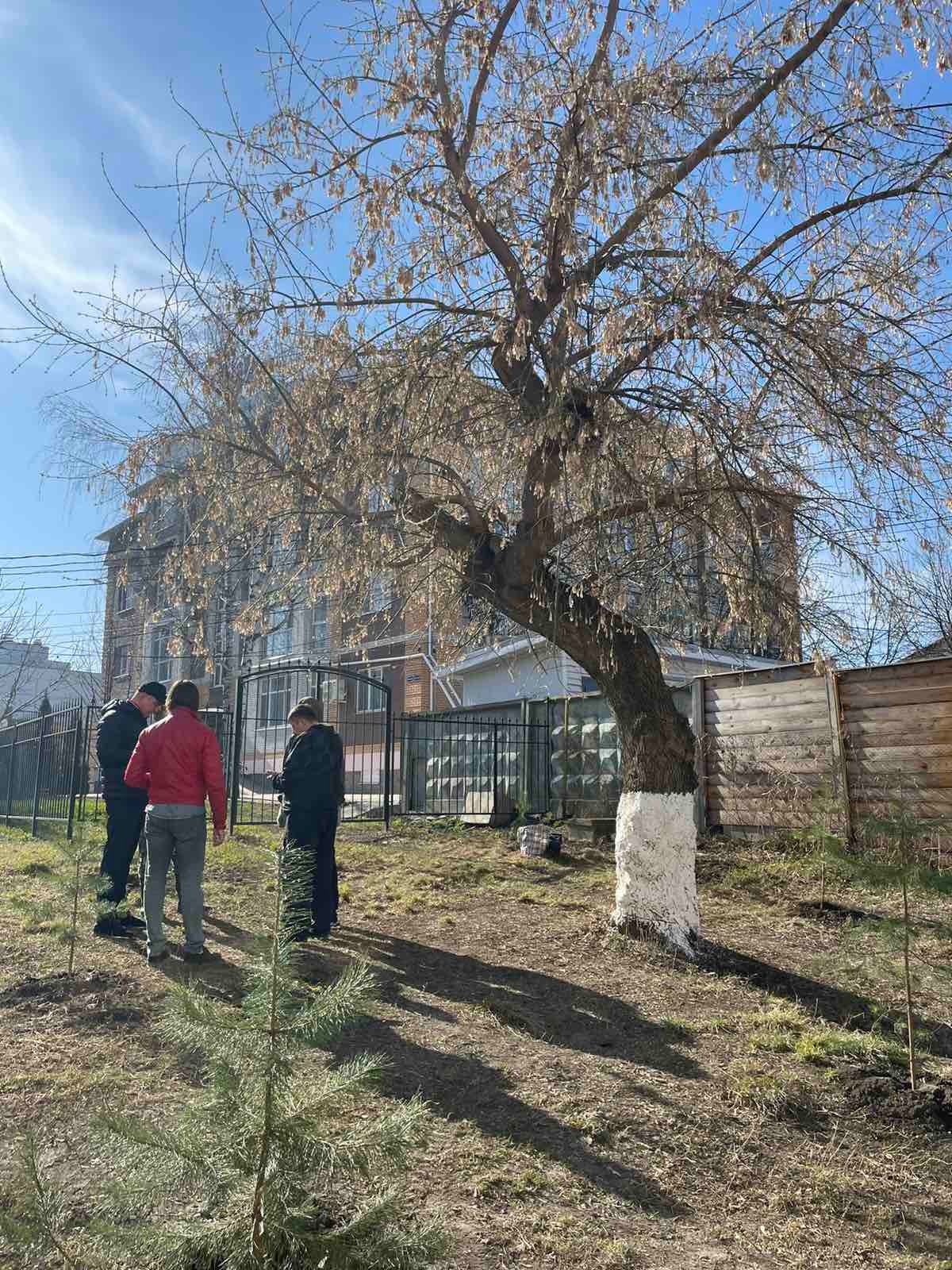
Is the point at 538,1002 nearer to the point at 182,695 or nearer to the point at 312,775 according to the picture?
the point at 312,775

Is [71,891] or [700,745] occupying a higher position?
[700,745]

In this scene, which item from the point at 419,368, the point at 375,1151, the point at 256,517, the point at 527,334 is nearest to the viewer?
the point at 375,1151

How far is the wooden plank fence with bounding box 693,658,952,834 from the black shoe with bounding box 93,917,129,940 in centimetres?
580

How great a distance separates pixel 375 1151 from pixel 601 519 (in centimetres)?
459

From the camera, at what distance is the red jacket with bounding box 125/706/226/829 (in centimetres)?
594

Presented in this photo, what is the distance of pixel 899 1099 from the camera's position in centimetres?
396

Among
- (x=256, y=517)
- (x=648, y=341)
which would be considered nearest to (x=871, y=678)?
(x=648, y=341)

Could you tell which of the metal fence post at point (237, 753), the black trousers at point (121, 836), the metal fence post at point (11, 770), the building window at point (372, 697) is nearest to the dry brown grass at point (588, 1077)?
the black trousers at point (121, 836)

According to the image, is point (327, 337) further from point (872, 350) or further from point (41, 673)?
point (41, 673)

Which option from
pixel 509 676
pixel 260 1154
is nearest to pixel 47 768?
pixel 509 676

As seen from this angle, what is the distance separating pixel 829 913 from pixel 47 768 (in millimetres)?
10826

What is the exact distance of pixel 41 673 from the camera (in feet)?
158

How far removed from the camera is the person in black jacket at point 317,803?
21.1ft

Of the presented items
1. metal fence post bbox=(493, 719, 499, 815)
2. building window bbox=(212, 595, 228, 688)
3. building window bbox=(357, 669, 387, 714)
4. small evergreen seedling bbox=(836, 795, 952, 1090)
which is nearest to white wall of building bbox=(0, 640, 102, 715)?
building window bbox=(212, 595, 228, 688)
